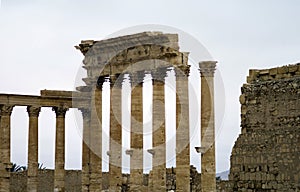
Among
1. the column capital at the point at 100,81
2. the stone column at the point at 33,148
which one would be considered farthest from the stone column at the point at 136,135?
the stone column at the point at 33,148

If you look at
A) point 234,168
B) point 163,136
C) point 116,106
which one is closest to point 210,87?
point 163,136

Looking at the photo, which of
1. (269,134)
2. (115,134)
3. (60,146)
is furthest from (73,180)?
(269,134)

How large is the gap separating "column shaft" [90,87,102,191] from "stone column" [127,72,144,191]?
3.58 m

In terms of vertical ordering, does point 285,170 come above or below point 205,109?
below

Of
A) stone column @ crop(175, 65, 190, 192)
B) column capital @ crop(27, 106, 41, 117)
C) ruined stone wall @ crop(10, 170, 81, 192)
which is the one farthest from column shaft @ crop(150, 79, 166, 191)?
ruined stone wall @ crop(10, 170, 81, 192)

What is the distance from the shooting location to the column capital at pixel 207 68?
33938 mm

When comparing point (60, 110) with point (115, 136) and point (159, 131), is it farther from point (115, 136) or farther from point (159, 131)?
point (159, 131)

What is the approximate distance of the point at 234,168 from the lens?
1531 cm

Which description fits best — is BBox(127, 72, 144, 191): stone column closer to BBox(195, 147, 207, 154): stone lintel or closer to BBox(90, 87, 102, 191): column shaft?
BBox(195, 147, 207, 154): stone lintel

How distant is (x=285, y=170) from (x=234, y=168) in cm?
147

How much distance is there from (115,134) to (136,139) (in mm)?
1981

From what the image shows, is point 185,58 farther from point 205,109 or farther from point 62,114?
point 62,114

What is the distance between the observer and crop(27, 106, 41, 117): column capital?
4072 cm

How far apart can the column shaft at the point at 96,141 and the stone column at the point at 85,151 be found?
0.69 metres
